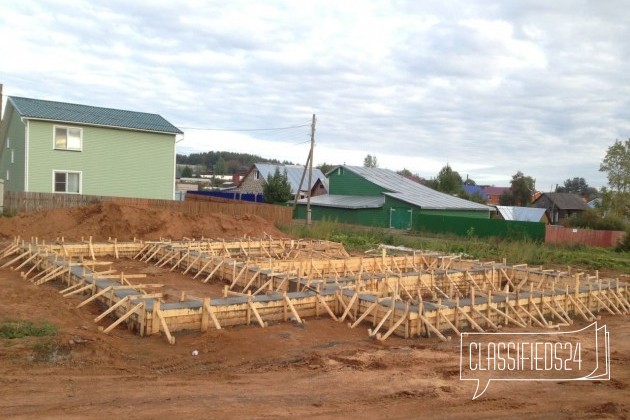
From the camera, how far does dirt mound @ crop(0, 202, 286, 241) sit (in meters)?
20.6

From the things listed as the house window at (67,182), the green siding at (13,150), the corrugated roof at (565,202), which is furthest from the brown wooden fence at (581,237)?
the corrugated roof at (565,202)

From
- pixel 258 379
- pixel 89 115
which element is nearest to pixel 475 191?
pixel 89 115

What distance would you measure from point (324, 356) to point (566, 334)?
460 centimetres

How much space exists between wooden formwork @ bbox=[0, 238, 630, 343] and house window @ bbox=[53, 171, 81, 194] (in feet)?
39.3

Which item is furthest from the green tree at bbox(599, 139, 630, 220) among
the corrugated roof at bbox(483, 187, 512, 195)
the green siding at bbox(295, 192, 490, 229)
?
the corrugated roof at bbox(483, 187, 512, 195)

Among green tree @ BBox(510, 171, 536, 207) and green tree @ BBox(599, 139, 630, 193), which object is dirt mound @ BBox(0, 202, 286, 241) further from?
green tree @ BBox(510, 171, 536, 207)

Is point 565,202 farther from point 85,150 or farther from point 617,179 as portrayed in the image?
point 85,150

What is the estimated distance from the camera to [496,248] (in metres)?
23.8

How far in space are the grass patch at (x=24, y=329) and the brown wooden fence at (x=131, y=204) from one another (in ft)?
51.3

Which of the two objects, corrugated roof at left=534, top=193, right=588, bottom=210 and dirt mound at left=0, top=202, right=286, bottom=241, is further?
corrugated roof at left=534, top=193, right=588, bottom=210

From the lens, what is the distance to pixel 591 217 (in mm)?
37188

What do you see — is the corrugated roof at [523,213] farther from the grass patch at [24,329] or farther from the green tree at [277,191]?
the grass patch at [24,329]

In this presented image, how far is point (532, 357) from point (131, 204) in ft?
62.3

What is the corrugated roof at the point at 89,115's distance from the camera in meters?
26.7
